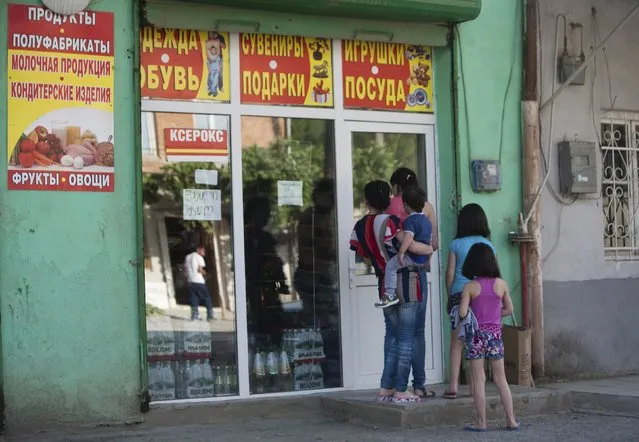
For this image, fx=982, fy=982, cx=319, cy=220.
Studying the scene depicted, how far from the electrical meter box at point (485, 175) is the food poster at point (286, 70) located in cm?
150

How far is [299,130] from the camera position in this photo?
28.6 feet

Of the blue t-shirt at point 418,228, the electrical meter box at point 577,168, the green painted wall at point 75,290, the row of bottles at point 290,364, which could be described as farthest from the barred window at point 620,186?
the green painted wall at point 75,290

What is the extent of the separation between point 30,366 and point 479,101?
471cm

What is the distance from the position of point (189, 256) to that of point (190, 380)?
1037 mm

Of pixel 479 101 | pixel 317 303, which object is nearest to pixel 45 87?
pixel 317 303

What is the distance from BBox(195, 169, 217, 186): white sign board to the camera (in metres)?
8.22

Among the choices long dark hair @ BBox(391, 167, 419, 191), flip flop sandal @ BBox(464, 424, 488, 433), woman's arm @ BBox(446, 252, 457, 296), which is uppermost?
long dark hair @ BBox(391, 167, 419, 191)

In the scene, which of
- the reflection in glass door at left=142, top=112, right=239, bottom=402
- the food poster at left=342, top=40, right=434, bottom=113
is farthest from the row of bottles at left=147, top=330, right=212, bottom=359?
the food poster at left=342, top=40, right=434, bottom=113

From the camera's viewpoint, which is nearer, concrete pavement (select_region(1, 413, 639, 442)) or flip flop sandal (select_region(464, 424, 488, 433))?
concrete pavement (select_region(1, 413, 639, 442))

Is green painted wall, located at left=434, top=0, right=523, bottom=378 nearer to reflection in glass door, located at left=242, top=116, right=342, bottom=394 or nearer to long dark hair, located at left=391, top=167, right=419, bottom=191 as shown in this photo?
reflection in glass door, located at left=242, top=116, right=342, bottom=394

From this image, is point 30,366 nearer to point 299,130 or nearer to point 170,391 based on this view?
point 170,391

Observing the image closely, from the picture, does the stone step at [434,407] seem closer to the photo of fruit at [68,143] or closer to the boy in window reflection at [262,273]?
the boy in window reflection at [262,273]

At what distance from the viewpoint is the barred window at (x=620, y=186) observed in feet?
33.4

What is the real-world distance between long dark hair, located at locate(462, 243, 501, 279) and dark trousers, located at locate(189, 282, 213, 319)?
2263 mm
